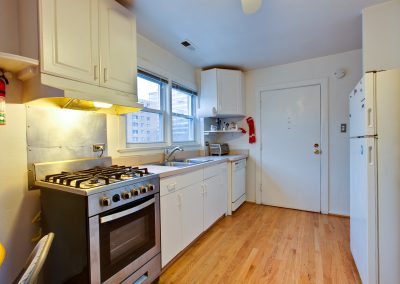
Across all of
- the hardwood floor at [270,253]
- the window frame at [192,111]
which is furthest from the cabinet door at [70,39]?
the hardwood floor at [270,253]

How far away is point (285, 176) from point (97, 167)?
288 cm

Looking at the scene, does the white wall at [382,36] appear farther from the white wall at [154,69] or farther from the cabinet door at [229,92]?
the white wall at [154,69]

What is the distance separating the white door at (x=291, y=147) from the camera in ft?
10.6

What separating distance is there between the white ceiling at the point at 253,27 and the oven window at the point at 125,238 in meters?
1.73

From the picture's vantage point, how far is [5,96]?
136 centimetres

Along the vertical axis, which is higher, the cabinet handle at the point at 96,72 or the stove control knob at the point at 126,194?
the cabinet handle at the point at 96,72

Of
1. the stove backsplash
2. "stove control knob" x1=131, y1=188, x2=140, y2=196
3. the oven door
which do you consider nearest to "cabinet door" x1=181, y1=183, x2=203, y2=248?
the oven door

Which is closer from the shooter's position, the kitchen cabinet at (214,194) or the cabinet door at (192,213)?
the cabinet door at (192,213)

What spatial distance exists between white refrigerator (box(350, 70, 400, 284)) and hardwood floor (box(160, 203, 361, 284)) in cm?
41

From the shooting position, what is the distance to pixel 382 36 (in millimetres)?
1876

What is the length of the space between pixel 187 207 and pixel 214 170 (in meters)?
0.75

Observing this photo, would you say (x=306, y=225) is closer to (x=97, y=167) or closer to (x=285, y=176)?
(x=285, y=176)

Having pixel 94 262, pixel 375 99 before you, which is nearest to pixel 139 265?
pixel 94 262

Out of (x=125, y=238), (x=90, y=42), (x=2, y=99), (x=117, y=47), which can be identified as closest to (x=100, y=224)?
(x=125, y=238)
